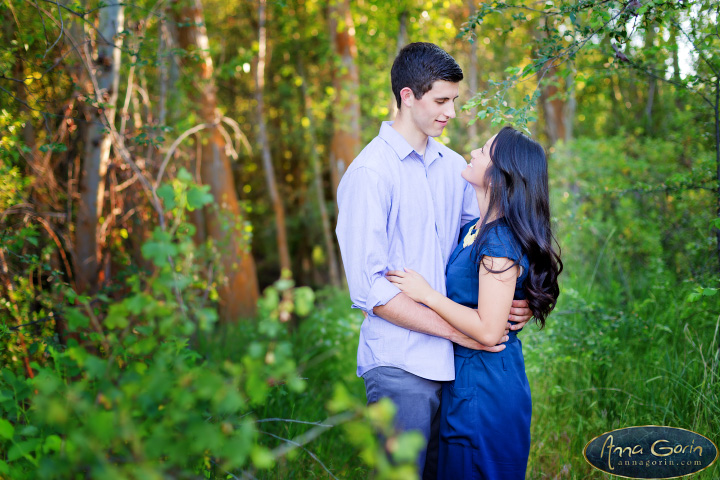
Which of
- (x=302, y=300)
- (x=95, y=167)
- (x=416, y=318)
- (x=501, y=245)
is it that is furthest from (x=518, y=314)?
(x=95, y=167)

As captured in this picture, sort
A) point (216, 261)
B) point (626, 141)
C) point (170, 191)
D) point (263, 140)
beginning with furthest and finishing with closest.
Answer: point (263, 140) < point (626, 141) < point (216, 261) < point (170, 191)

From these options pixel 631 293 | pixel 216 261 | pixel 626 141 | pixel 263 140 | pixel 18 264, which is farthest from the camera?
pixel 263 140

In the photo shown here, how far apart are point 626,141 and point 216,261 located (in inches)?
273

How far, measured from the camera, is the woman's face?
2.36 meters

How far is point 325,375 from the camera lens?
464cm

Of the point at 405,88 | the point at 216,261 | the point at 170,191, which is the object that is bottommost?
the point at 216,261

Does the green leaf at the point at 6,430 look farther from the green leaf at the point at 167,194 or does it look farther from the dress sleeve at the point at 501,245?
the dress sleeve at the point at 501,245

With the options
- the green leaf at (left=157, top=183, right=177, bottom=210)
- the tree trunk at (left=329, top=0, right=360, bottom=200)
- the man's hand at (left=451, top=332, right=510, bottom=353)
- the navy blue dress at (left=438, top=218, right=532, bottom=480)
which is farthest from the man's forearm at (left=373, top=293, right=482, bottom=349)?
the tree trunk at (left=329, top=0, right=360, bottom=200)

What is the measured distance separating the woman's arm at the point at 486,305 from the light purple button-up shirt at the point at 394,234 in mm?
151

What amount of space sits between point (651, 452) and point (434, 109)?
199 cm

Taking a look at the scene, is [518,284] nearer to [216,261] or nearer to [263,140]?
[216,261]

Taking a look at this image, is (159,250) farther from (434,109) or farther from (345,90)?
(345,90)

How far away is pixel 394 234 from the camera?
90.9 inches

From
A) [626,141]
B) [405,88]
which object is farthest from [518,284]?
[626,141]
